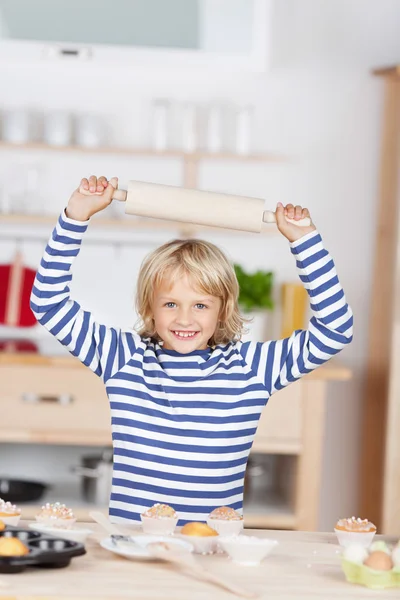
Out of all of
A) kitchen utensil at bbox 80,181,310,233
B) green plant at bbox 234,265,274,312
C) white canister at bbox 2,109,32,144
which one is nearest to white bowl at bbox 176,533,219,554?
kitchen utensil at bbox 80,181,310,233

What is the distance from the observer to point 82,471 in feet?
9.31

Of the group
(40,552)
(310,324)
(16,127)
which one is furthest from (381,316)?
(40,552)

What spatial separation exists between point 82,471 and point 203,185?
1.09 metres

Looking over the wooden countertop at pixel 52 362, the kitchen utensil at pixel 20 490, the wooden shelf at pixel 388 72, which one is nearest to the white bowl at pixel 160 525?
the wooden countertop at pixel 52 362

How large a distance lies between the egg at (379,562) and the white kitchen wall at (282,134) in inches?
88.7

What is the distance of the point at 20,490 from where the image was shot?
9.53ft

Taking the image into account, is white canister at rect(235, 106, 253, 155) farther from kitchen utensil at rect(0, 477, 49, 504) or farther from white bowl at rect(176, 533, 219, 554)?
white bowl at rect(176, 533, 219, 554)

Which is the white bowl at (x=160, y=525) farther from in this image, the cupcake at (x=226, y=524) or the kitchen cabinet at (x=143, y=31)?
the kitchen cabinet at (x=143, y=31)

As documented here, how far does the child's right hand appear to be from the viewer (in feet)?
4.55

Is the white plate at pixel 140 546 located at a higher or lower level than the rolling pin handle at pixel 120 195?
lower

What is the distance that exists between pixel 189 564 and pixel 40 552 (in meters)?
0.16

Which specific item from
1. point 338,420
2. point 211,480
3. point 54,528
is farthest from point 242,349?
point 338,420

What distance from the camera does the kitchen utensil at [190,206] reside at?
1.31 m

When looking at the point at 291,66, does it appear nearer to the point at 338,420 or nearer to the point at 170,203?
the point at 338,420
